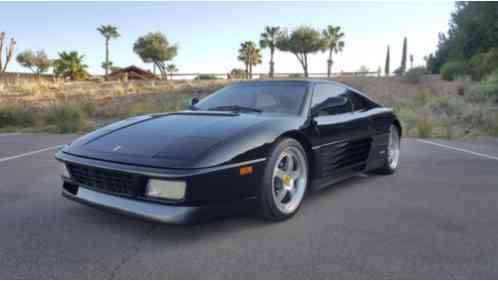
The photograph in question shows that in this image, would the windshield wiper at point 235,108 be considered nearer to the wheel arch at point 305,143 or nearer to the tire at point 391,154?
the wheel arch at point 305,143

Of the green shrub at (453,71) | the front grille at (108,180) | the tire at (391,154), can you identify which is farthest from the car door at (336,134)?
the green shrub at (453,71)

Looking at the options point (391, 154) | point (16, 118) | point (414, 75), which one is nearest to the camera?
point (391, 154)

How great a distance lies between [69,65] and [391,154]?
46.5m

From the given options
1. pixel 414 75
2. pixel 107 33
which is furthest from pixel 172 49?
pixel 414 75

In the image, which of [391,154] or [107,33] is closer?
[391,154]

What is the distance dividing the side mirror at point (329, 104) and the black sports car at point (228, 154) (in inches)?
0.5

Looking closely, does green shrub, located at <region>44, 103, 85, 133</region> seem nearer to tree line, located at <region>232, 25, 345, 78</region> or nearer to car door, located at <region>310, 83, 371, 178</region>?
car door, located at <region>310, 83, 371, 178</region>

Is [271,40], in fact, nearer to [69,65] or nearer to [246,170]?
[69,65]

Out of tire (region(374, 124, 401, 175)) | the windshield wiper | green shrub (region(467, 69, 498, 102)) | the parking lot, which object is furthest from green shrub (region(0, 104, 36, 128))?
green shrub (region(467, 69, 498, 102))

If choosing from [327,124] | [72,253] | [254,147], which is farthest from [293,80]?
[72,253]

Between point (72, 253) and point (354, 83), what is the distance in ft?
72.3

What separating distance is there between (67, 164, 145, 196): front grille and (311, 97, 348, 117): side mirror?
1642 mm

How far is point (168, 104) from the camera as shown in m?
15.7

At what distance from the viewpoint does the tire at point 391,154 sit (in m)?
4.43
